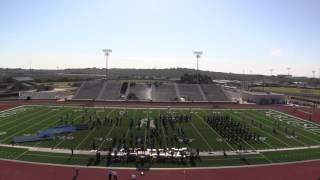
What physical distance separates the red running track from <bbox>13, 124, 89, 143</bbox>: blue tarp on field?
26.2 ft

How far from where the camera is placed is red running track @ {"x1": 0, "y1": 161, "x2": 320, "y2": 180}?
29.9m

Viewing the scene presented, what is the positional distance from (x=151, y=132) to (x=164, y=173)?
14.7 metres

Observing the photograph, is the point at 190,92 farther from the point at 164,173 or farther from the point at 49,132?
the point at 164,173

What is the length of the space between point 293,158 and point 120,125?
75.4ft

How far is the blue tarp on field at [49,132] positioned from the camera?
135 ft

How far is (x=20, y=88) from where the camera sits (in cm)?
10362

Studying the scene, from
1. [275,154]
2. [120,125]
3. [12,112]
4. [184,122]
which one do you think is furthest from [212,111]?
[12,112]

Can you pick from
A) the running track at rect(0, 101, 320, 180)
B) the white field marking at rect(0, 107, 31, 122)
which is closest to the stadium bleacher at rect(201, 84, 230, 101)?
the white field marking at rect(0, 107, 31, 122)

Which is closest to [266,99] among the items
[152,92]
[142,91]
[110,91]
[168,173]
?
[152,92]

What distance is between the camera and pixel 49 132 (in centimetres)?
4375

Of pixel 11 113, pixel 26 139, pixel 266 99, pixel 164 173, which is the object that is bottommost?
pixel 164 173

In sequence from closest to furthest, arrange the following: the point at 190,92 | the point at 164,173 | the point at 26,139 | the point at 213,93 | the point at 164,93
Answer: the point at 164,173, the point at 26,139, the point at 164,93, the point at 213,93, the point at 190,92

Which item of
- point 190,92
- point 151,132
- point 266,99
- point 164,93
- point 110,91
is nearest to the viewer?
point 151,132

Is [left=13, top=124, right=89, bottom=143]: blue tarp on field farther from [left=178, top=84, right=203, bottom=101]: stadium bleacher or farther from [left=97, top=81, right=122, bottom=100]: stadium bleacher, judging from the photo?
[left=178, top=84, right=203, bottom=101]: stadium bleacher
